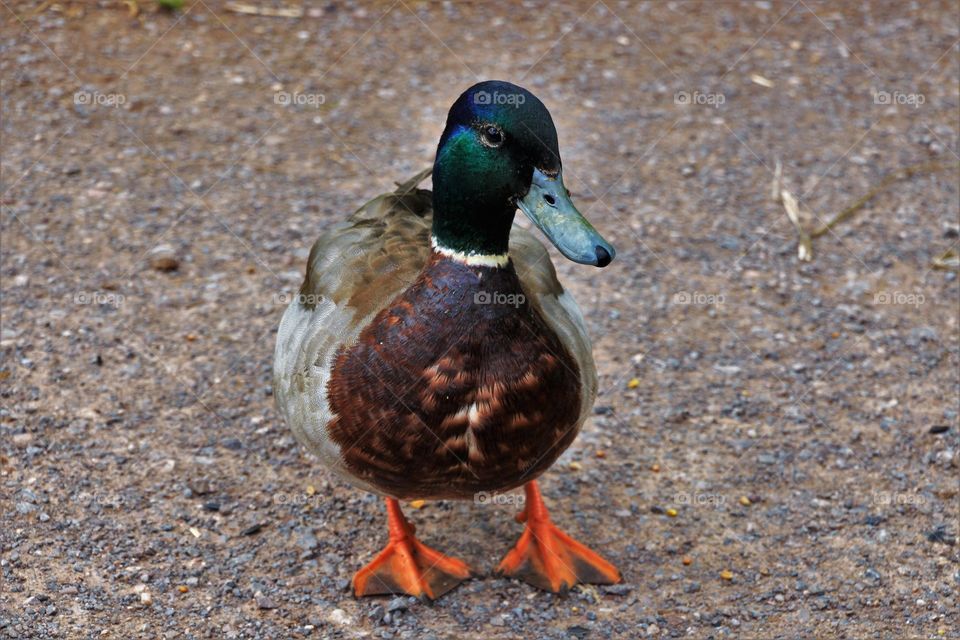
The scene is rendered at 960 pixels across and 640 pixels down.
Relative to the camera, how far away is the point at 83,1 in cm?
723

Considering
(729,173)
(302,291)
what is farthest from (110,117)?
(729,173)

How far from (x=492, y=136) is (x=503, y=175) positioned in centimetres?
11

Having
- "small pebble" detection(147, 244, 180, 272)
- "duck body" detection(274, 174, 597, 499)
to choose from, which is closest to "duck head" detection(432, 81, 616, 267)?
"duck body" detection(274, 174, 597, 499)

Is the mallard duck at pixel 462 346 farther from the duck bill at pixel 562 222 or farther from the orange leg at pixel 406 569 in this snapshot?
the orange leg at pixel 406 569

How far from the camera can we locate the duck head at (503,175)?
3088mm

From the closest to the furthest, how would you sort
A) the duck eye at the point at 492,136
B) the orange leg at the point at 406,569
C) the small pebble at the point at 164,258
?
1. the duck eye at the point at 492,136
2. the orange leg at the point at 406,569
3. the small pebble at the point at 164,258

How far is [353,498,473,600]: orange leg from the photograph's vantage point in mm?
3793

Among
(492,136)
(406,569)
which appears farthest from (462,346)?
(406,569)

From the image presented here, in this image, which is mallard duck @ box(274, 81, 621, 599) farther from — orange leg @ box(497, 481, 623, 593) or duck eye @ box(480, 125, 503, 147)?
orange leg @ box(497, 481, 623, 593)

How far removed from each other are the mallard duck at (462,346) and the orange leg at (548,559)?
52 centimetres

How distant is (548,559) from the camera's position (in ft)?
12.6

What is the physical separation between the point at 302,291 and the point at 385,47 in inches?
145

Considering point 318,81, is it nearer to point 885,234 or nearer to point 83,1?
point 83,1

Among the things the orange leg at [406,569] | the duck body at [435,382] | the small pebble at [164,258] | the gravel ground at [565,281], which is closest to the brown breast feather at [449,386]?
the duck body at [435,382]
